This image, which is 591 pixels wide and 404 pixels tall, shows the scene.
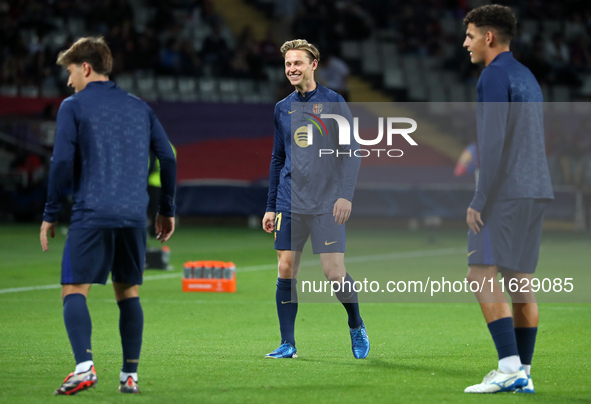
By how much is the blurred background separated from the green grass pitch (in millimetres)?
8980

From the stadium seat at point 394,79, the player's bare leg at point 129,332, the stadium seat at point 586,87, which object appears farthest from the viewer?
the stadium seat at point 394,79

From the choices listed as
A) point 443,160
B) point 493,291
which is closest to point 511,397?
point 493,291

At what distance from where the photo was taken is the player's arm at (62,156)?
5.64 m

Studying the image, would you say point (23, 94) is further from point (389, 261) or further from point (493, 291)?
point (493, 291)

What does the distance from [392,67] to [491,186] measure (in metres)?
23.9

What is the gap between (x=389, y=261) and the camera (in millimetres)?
16094

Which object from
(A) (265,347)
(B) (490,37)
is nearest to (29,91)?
(A) (265,347)

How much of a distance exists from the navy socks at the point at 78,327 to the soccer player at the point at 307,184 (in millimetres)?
1999

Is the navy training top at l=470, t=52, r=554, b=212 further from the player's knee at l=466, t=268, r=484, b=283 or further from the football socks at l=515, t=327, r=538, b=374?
the football socks at l=515, t=327, r=538, b=374

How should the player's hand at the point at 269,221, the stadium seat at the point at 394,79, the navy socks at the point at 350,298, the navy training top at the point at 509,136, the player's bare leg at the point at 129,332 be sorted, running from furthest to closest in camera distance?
the stadium seat at the point at 394,79 → the player's hand at the point at 269,221 → the navy socks at the point at 350,298 → the player's bare leg at the point at 129,332 → the navy training top at the point at 509,136

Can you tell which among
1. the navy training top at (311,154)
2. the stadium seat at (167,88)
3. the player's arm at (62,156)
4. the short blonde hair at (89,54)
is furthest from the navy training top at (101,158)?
the stadium seat at (167,88)

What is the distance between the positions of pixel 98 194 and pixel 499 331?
96.6 inches

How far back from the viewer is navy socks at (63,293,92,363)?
5727mm

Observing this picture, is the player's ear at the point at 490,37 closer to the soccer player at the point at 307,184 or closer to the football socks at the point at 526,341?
the soccer player at the point at 307,184
